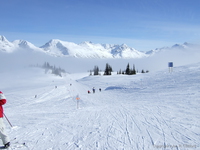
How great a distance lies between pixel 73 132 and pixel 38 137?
172cm

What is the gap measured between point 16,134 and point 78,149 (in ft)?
12.6

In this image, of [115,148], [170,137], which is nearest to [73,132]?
[115,148]

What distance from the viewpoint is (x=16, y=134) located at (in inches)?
291

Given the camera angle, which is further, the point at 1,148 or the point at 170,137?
the point at 170,137

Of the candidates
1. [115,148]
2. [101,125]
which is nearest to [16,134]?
[101,125]

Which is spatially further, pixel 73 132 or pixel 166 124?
pixel 166 124

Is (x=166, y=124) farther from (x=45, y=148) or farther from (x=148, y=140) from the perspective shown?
(x=45, y=148)

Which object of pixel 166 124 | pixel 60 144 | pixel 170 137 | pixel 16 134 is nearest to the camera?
pixel 60 144

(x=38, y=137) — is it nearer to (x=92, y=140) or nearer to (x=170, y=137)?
(x=92, y=140)

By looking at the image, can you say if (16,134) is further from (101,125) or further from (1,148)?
(101,125)

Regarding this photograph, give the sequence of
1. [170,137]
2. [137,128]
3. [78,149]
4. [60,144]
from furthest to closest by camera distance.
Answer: [137,128] < [170,137] < [60,144] < [78,149]

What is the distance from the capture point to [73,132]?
7613 millimetres

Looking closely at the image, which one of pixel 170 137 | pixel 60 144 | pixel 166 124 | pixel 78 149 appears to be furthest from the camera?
pixel 166 124

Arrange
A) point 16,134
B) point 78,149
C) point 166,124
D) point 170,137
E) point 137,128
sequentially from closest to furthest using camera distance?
point 78,149, point 170,137, point 16,134, point 137,128, point 166,124
